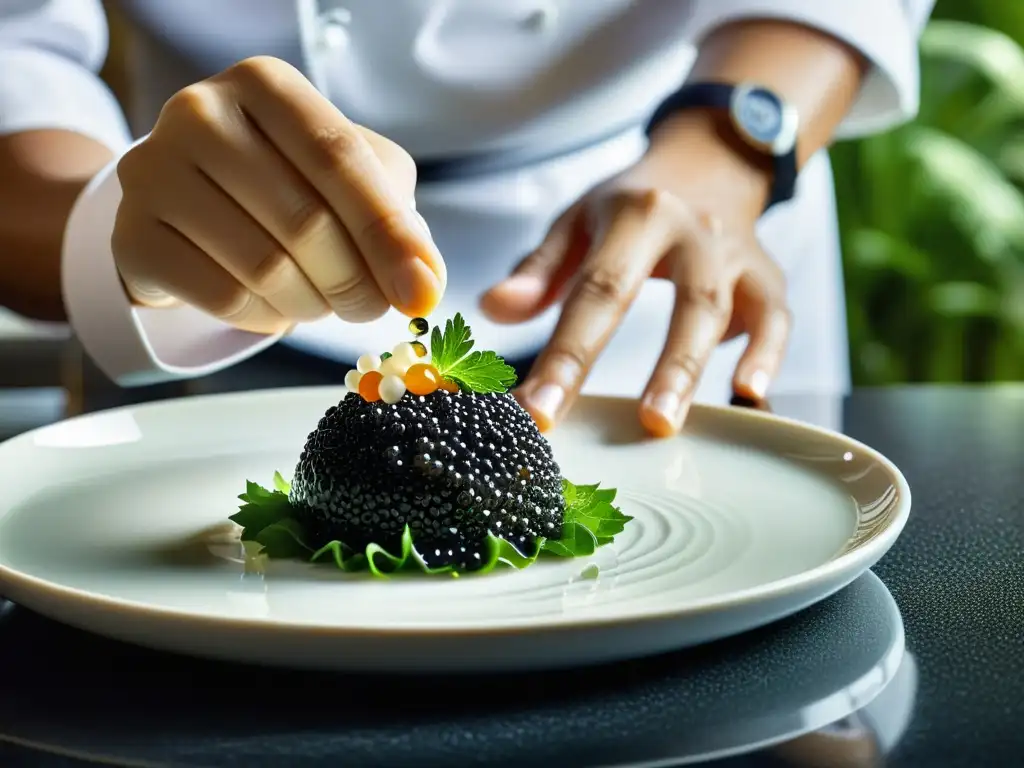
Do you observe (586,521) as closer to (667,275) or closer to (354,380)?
(354,380)

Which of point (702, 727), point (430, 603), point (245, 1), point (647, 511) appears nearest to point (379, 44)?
point (245, 1)

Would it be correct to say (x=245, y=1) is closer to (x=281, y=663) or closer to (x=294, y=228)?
(x=294, y=228)

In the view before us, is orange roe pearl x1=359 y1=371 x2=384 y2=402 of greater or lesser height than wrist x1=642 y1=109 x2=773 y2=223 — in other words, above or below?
above

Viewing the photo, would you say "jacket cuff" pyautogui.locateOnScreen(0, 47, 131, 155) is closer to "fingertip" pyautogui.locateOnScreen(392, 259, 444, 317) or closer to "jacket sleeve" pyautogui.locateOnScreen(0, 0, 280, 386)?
"jacket sleeve" pyautogui.locateOnScreen(0, 0, 280, 386)

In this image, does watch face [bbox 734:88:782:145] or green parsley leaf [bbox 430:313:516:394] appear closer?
green parsley leaf [bbox 430:313:516:394]

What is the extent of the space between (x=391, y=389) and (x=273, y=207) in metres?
0.15

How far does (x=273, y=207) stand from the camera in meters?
0.82

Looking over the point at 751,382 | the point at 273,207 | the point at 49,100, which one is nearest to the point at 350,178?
the point at 273,207

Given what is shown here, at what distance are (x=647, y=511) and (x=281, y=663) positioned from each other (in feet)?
1.24

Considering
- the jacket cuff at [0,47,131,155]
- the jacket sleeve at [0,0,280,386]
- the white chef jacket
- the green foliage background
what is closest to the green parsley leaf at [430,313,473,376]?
the jacket sleeve at [0,0,280,386]

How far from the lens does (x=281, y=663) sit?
542mm

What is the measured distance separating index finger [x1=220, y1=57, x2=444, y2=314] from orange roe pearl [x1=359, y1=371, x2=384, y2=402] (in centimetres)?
6

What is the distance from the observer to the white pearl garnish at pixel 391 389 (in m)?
0.81

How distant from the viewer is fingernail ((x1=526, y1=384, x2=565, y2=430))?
1.08 m
